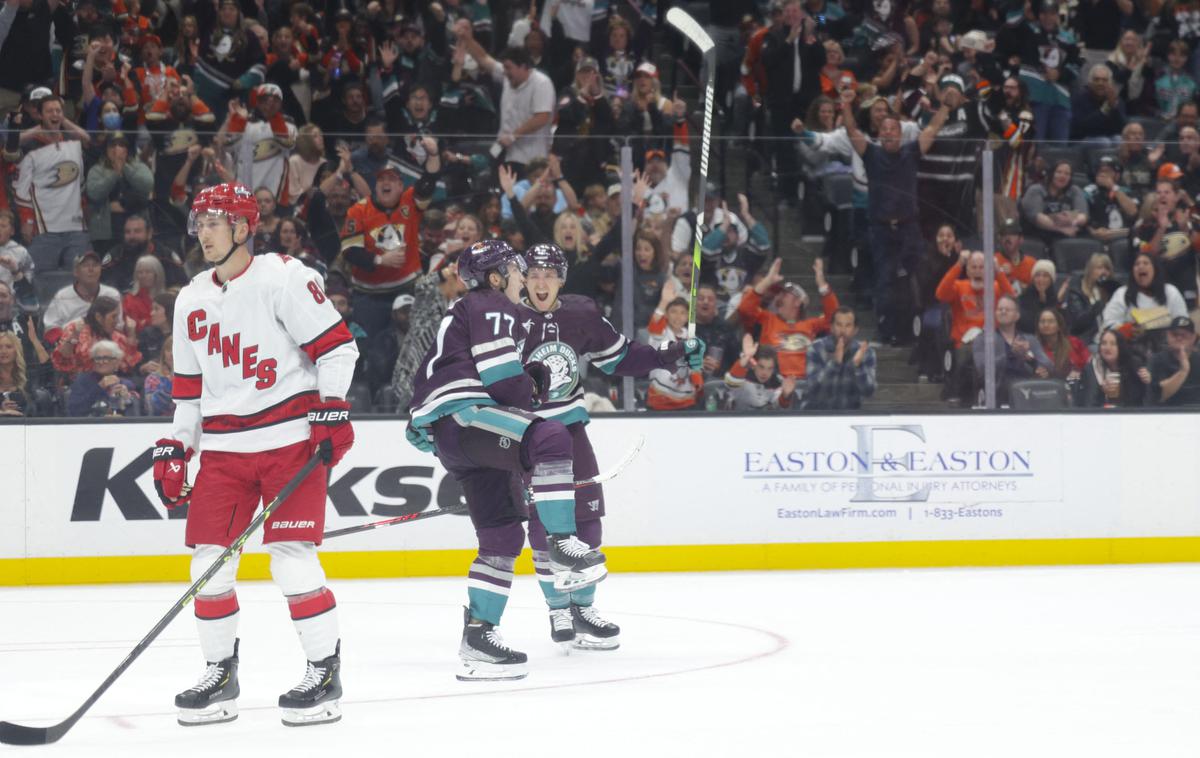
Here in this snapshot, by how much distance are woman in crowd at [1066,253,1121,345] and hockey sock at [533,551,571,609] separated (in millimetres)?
3961

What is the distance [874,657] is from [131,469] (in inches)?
166

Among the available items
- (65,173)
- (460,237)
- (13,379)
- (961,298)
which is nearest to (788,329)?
(961,298)

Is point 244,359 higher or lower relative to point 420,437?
higher

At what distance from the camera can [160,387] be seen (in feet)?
25.9

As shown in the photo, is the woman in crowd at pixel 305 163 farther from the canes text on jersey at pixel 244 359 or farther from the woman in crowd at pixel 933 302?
the canes text on jersey at pixel 244 359

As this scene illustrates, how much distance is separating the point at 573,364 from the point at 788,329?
116 inches

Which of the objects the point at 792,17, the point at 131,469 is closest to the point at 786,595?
the point at 131,469

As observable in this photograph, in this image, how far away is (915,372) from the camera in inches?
330

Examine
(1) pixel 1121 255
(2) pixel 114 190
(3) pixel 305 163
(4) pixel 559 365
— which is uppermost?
(3) pixel 305 163

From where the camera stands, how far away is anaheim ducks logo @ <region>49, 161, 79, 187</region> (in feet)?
25.5

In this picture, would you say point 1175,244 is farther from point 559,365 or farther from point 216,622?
point 216,622

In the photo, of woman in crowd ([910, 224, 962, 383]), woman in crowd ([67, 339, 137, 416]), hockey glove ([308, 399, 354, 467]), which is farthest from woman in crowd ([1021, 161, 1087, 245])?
hockey glove ([308, 399, 354, 467])

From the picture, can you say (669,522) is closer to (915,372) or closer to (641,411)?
(641,411)

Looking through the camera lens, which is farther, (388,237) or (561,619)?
(388,237)
